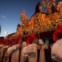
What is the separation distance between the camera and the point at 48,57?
10.4ft

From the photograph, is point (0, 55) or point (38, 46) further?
point (0, 55)

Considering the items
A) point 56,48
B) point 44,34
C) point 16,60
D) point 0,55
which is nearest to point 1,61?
point 0,55

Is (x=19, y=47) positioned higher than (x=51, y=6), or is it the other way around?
(x=51, y=6)

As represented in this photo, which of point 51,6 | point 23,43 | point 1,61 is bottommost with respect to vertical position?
point 1,61

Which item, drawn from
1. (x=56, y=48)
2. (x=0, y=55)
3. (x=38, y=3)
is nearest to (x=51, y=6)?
(x=38, y=3)

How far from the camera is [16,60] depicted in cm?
384

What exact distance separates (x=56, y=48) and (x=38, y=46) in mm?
835

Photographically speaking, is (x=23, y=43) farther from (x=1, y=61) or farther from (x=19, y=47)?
(x=1, y=61)

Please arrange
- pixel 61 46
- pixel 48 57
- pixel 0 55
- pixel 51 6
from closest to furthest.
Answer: pixel 61 46
pixel 48 57
pixel 0 55
pixel 51 6

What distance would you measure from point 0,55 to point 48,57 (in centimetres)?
171

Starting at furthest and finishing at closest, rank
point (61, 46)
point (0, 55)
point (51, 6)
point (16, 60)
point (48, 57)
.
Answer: point (51, 6) < point (0, 55) < point (16, 60) < point (48, 57) < point (61, 46)

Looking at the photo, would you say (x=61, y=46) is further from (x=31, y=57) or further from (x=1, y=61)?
(x=1, y=61)

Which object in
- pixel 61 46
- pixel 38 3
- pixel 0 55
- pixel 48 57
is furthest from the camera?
pixel 38 3

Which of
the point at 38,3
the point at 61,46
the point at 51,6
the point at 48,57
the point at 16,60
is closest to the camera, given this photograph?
the point at 61,46
